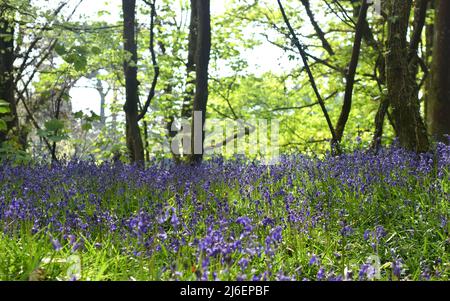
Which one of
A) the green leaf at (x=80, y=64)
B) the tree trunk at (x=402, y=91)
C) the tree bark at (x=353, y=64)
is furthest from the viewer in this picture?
the tree bark at (x=353, y=64)

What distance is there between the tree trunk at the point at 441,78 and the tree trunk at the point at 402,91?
189 cm

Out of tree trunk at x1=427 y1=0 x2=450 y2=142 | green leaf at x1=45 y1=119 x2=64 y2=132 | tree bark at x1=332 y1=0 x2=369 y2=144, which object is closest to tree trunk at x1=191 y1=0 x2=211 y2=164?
tree bark at x1=332 y1=0 x2=369 y2=144

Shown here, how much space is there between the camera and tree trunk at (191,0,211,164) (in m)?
8.87

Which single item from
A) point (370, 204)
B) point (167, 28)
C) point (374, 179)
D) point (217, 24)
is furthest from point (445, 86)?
point (167, 28)

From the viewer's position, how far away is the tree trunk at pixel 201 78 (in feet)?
29.1

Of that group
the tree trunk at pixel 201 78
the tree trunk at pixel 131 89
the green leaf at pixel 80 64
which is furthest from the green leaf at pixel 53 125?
the tree trunk at pixel 201 78

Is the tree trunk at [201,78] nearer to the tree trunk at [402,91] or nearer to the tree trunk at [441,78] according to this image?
the tree trunk at [402,91]

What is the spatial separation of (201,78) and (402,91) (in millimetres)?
3526

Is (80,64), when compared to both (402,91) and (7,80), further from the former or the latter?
(402,91)

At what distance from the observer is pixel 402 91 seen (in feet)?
23.5

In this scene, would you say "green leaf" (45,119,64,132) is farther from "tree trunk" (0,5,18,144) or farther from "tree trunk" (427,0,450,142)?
"tree trunk" (427,0,450,142)

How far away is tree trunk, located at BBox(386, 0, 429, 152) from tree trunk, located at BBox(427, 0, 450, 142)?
6.20 ft

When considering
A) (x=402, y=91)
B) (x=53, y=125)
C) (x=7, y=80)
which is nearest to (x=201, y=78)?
(x=53, y=125)
